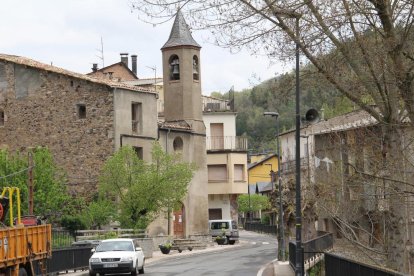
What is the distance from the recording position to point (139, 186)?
47000 mm

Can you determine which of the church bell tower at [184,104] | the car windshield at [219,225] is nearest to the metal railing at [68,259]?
the church bell tower at [184,104]

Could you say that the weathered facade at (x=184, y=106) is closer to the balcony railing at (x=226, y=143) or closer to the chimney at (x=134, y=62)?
the balcony railing at (x=226, y=143)

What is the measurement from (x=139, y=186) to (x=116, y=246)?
14.6 meters

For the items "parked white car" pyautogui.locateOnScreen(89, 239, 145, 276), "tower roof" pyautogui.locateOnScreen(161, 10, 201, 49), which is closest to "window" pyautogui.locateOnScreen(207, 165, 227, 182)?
"tower roof" pyautogui.locateOnScreen(161, 10, 201, 49)

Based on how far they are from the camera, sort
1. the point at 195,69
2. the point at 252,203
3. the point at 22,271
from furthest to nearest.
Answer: the point at 252,203
the point at 195,69
the point at 22,271

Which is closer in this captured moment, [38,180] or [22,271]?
[22,271]

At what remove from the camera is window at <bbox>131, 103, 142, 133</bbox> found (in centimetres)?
5331

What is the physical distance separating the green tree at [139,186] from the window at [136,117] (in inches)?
184

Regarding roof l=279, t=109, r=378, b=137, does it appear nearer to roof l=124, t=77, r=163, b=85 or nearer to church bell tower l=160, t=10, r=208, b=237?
church bell tower l=160, t=10, r=208, b=237

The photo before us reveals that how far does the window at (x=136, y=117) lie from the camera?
5331 centimetres

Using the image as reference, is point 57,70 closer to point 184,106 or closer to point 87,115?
point 87,115

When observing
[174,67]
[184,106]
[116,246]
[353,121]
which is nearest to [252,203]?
[184,106]

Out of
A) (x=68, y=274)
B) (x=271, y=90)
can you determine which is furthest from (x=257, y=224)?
(x=271, y=90)

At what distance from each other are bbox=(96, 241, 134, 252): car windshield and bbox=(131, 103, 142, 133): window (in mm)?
20874
